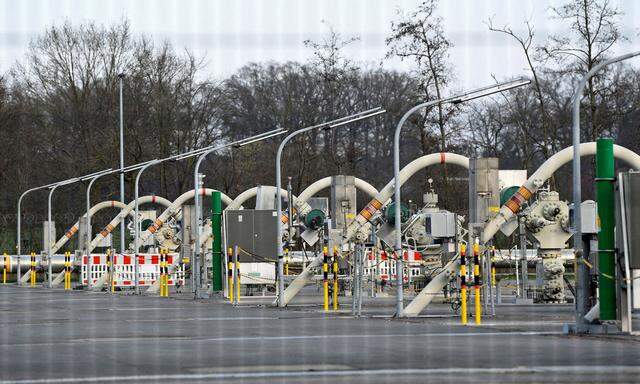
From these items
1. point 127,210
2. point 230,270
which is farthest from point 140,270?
point 230,270

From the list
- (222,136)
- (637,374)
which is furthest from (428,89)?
(637,374)

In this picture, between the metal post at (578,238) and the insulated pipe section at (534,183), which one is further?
the insulated pipe section at (534,183)

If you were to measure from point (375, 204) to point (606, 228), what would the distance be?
15.4m

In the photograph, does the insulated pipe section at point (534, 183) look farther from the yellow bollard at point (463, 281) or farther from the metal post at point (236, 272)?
the metal post at point (236, 272)

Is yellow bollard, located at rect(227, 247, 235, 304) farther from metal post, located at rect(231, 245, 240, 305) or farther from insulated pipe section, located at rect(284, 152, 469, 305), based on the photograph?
insulated pipe section, located at rect(284, 152, 469, 305)

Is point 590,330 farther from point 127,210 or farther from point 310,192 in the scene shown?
point 127,210

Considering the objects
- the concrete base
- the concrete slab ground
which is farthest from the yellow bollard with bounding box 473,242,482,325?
the concrete base

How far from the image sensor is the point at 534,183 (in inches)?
1252

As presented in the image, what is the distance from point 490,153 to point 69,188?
20.9 metres

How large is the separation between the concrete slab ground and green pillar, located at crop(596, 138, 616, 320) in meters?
0.91

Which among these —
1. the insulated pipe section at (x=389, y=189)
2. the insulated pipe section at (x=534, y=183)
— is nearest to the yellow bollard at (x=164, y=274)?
the insulated pipe section at (x=389, y=189)

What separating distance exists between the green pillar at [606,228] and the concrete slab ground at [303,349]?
908mm

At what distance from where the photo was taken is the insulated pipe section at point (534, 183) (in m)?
31.0

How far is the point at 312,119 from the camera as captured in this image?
70.3 meters
